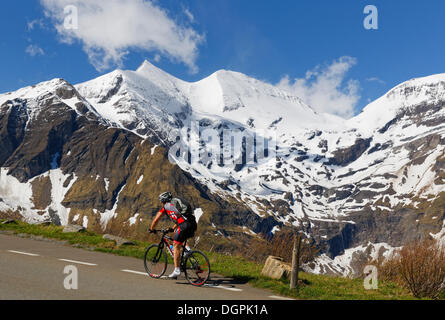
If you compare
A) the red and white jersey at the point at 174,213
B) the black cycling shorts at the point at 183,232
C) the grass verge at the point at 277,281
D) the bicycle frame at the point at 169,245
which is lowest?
the grass verge at the point at 277,281

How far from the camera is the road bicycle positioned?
471 inches

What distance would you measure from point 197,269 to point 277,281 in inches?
122

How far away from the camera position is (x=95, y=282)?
11.1 m

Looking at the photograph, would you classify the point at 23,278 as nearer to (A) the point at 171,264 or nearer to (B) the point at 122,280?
(B) the point at 122,280

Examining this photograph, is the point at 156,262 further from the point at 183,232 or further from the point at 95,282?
the point at 95,282

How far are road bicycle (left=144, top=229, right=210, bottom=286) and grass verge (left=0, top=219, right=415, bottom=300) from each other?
202cm

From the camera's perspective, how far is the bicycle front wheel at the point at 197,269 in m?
11.9

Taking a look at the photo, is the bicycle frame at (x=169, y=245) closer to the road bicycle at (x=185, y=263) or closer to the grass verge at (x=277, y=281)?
the road bicycle at (x=185, y=263)

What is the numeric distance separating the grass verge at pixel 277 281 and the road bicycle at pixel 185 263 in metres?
2.02

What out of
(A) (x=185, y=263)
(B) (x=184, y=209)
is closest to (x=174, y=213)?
(B) (x=184, y=209)

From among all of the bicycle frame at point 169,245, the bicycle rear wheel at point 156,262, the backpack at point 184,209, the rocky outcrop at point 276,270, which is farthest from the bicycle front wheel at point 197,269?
the rocky outcrop at point 276,270

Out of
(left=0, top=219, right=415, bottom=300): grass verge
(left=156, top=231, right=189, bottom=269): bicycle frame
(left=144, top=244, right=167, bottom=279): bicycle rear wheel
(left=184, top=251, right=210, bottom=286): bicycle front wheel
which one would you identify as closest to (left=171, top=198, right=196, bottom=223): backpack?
(left=156, top=231, right=189, bottom=269): bicycle frame

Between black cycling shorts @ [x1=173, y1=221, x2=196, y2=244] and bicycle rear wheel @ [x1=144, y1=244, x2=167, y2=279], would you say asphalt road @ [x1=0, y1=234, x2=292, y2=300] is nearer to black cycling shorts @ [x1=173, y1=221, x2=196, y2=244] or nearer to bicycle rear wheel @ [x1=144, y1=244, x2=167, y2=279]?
bicycle rear wheel @ [x1=144, y1=244, x2=167, y2=279]
